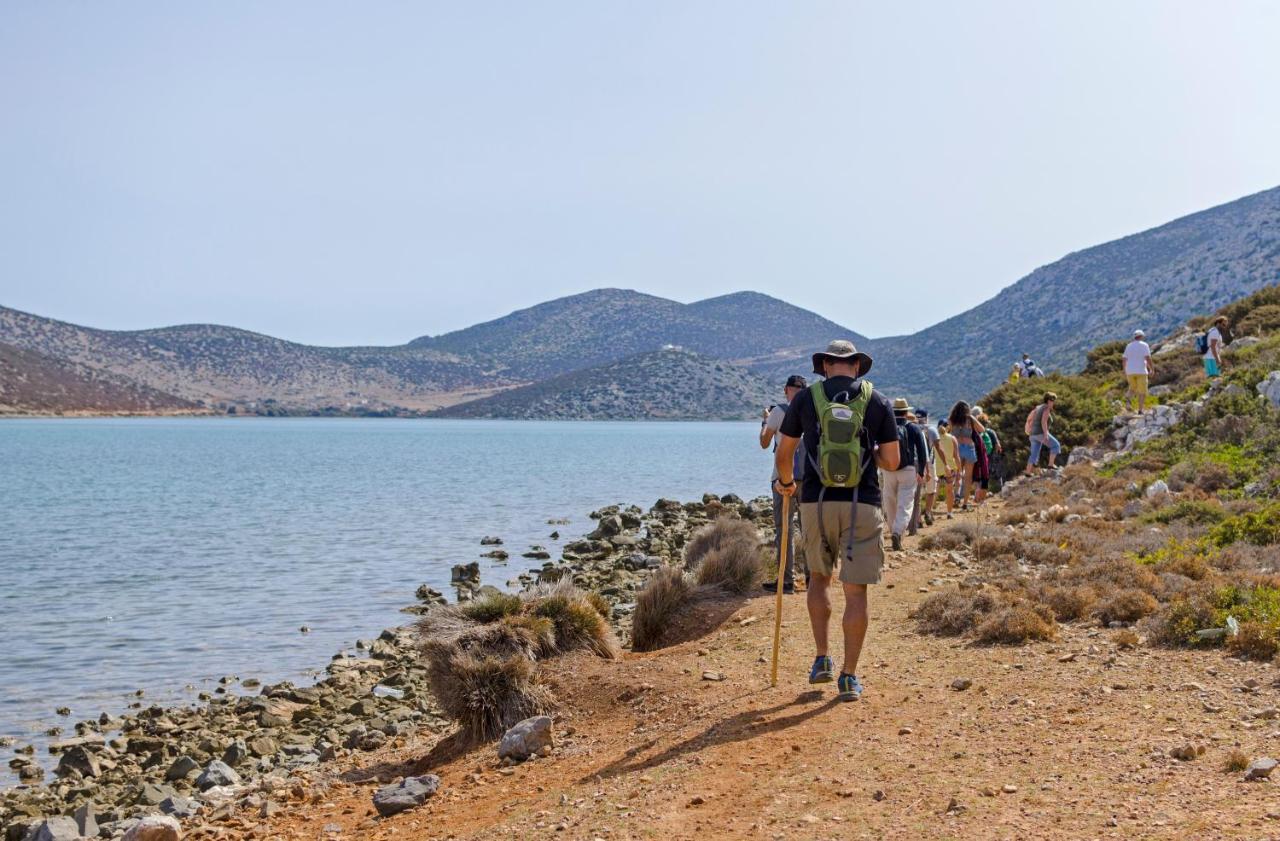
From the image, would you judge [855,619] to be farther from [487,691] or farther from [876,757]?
[487,691]

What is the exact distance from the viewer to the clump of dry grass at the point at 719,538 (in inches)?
532

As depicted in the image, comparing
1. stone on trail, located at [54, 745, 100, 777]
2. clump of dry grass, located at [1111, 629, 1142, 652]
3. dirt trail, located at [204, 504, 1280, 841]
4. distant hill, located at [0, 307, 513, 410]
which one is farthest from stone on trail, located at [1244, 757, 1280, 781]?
distant hill, located at [0, 307, 513, 410]

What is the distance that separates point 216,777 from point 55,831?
1.44m

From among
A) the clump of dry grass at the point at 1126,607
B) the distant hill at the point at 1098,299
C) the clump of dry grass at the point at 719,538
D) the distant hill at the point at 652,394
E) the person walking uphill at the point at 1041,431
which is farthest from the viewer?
the distant hill at the point at 652,394

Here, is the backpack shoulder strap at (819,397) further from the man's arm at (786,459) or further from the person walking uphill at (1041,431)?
the person walking uphill at (1041,431)

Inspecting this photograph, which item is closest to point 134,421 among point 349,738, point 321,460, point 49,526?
point 321,460

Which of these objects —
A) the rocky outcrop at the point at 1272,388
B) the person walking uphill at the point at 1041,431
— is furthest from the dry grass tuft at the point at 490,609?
the person walking uphill at the point at 1041,431

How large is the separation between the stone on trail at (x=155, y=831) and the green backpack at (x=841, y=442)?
5004 mm

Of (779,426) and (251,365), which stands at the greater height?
(251,365)

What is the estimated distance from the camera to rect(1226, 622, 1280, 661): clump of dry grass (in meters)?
7.79

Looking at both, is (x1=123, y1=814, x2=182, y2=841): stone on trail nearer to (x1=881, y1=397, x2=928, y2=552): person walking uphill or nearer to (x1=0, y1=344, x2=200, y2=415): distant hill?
(x1=881, y1=397, x2=928, y2=552): person walking uphill

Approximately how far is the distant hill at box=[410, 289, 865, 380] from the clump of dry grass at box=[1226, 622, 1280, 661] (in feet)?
523

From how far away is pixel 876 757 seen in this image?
6188mm

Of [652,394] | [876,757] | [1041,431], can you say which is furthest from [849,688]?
[652,394]
